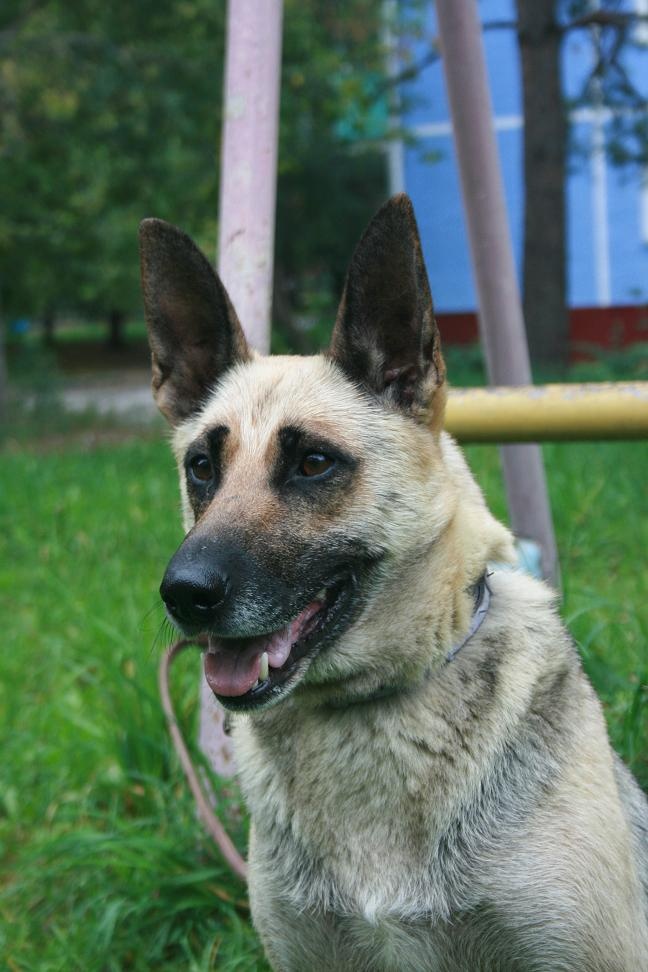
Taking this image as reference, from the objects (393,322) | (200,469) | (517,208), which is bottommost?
(200,469)

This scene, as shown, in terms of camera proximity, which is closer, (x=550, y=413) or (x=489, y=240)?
(x=550, y=413)

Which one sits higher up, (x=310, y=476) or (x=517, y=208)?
(x=517, y=208)

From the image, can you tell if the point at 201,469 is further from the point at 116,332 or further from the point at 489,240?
the point at 116,332

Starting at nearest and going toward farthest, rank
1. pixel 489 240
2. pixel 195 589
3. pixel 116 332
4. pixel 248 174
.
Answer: pixel 195 589
pixel 248 174
pixel 489 240
pixel 116 332

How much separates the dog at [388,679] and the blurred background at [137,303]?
1.74ft

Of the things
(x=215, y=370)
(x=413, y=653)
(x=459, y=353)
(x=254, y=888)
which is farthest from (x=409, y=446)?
(x=459, y=353)

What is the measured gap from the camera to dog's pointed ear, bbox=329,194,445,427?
205 centimetres

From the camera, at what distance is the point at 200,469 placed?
2.30 m

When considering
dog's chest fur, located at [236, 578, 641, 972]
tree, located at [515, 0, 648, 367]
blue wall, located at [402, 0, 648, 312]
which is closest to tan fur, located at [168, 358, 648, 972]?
dog's chest fur, located at [236, 578, 641, 972]

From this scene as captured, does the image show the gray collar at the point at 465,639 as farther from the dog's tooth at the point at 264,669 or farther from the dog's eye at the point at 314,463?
the dog's eye at the point at 314,463

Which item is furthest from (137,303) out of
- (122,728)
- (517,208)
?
(122,728)

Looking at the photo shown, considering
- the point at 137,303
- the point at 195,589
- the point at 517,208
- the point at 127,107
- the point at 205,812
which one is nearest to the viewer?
the point at 195,589

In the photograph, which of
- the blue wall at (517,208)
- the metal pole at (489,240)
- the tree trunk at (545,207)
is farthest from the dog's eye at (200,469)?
the blue wall at (517,208)

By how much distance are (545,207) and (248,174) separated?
10322 millimetres
